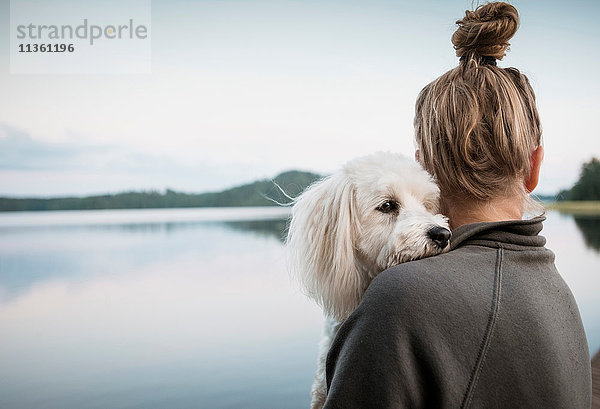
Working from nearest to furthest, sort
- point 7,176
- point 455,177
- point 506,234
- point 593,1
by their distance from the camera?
point 506,234, point 455,177, point 593,1, point 7,176

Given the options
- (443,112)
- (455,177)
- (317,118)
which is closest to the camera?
(443,112)

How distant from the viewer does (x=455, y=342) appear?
778 mm

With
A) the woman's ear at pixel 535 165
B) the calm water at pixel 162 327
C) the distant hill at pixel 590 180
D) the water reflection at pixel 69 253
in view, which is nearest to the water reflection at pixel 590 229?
the calm water at pixel 162 327

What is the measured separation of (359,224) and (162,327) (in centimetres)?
819

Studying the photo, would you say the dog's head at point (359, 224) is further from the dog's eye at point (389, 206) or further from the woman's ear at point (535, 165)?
the woman's ear at point (535, 165)

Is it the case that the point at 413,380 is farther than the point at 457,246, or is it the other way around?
the point at 457,246

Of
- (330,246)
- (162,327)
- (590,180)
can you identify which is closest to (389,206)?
(330,246)

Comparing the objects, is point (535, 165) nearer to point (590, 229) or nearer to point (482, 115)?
point (482, 115)

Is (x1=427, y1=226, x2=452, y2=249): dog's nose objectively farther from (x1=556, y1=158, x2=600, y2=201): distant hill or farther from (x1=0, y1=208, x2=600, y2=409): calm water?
(x1=556, y1=158, x2=600, y2=201): distant hill

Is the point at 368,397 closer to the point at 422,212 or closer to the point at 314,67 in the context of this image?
the point at 422,212

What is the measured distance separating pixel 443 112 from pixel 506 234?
1.15ft

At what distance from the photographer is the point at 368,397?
0.75 m

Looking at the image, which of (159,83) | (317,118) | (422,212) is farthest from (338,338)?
(159,83)

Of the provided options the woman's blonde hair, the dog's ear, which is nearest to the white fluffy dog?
the dog's ear
